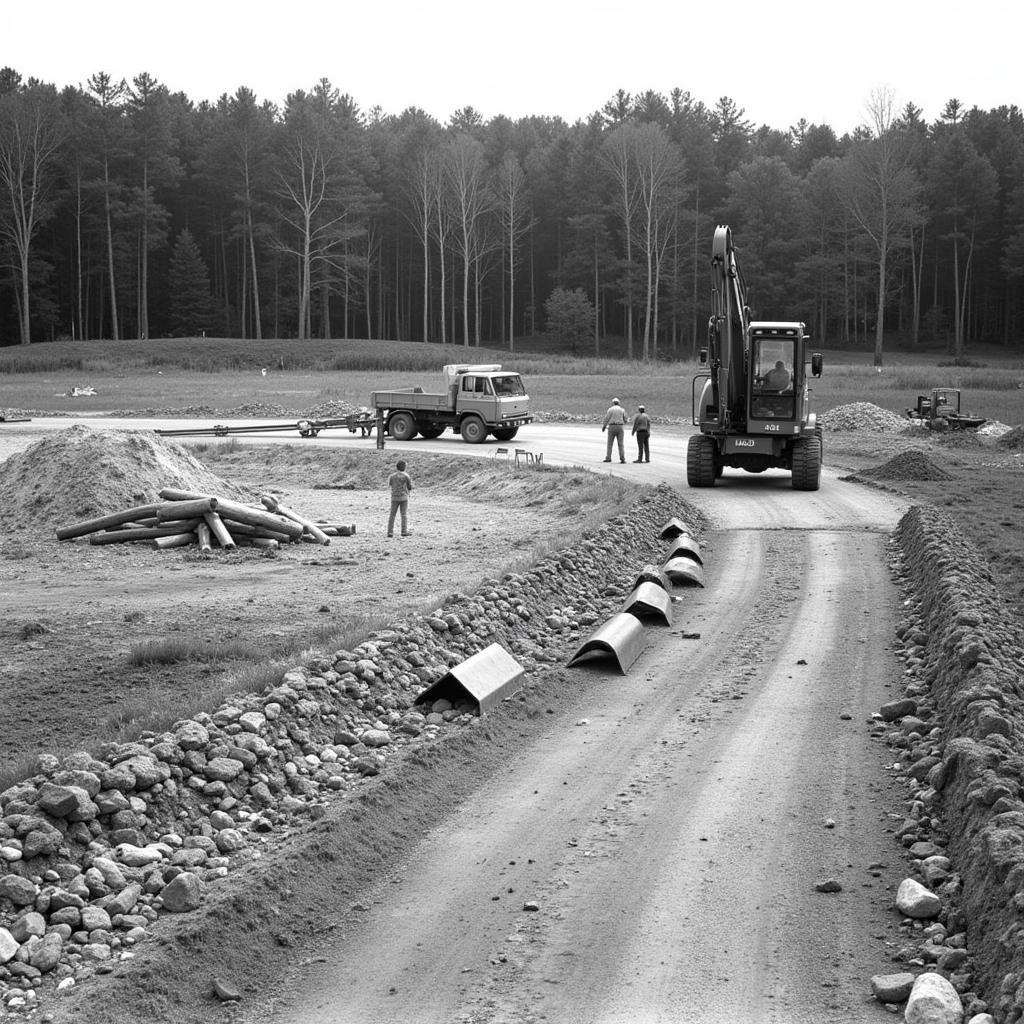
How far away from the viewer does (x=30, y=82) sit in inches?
4158

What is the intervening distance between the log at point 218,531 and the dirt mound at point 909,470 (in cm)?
1508

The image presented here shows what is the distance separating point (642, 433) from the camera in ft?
109

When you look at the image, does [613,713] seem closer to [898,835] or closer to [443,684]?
[443,684]

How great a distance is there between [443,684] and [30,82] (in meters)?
108

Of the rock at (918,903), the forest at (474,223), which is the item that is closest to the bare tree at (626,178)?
the forest at (474,223)

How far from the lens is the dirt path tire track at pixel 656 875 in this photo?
6.66 metres

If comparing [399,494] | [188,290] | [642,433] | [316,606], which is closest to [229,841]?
[316,606]

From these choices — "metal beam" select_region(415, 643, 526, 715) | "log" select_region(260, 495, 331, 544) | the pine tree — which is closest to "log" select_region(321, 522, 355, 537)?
"log" select_region(260, 495, 331, 544)

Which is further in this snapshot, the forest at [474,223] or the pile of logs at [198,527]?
the forest at [474,223]

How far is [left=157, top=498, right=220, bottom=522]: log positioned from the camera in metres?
22.0

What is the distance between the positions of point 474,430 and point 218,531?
1854cm

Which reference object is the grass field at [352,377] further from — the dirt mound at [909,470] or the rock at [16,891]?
the rock at [16,891]

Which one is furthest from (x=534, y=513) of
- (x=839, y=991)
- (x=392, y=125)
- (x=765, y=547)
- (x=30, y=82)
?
(x=392, y=125)

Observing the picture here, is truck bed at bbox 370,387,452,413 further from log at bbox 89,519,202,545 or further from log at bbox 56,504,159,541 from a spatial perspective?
log at bbox 89,519,202,545
